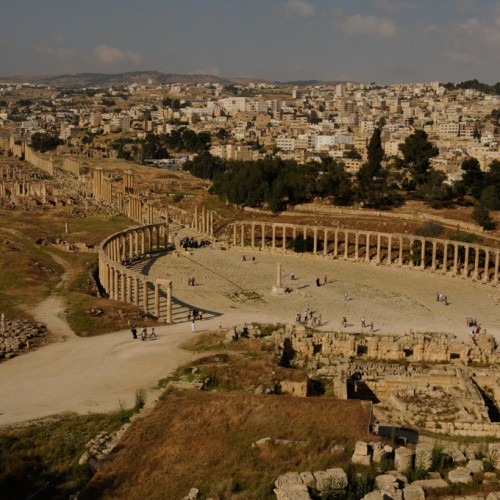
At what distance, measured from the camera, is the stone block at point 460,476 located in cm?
1817

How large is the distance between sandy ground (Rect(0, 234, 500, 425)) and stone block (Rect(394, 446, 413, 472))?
11.1m

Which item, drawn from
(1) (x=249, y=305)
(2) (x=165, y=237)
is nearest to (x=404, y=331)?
(1) (x=249, y=305)

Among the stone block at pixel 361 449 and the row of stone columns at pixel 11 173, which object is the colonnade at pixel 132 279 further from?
the row of stone columns at pixel 11 173

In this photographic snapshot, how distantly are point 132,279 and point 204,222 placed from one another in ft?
74.0

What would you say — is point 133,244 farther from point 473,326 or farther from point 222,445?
point 222,445

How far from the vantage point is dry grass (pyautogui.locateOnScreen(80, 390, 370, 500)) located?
18594 mm

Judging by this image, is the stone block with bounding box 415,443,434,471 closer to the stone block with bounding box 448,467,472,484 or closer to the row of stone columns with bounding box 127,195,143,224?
the stone block with bounding box 448,467,472,484

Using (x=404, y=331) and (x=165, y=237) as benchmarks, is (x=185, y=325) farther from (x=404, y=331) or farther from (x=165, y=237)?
(x=165, y=237)

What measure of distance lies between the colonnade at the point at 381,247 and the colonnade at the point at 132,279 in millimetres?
9261

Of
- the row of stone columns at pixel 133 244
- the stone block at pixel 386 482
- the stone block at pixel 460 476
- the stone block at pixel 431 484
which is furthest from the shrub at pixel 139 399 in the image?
the row of stone columns at pixel 133 244

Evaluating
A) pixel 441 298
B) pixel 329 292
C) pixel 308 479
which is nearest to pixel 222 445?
pixel 308 479

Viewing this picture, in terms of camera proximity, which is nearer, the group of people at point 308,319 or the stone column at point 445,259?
the group of people at point 308,319

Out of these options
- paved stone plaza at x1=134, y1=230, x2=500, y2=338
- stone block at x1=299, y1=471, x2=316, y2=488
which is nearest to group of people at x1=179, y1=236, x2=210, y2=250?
paved stone plaza at x1=134, y1=230, x2=500, y2=338

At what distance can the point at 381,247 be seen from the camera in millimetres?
63125
